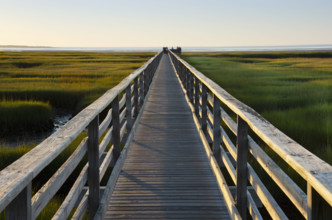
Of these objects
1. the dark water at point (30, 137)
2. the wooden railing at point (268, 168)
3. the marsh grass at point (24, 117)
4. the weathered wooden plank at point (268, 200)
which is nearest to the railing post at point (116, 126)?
the wooden railing at point (268, 168)

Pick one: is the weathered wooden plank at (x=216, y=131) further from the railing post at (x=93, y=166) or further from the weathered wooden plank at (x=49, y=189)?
the weathered wooden plank at (x=49, y=189)

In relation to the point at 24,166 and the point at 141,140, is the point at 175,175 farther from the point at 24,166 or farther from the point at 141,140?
the point at 24,166

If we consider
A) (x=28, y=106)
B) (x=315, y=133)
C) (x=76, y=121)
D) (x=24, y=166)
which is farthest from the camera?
(x=28, y=106)

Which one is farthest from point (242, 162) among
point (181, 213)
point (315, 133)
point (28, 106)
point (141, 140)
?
point (28, 106)

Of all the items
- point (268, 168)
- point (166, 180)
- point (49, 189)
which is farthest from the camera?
point (166, 180)

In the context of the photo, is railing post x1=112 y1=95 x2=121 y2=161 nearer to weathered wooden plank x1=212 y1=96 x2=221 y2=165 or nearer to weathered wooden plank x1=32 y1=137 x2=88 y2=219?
weathered wooden plank x1=212 y1=96 x2=221 y2=165

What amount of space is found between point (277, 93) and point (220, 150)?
9.76 m

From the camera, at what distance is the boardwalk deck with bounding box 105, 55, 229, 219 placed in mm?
3365

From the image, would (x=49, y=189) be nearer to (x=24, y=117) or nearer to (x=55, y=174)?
(x=55, y=174)

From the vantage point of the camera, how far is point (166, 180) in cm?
414

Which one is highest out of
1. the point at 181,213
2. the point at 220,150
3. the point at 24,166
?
the point at 24,166

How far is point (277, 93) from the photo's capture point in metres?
13.7

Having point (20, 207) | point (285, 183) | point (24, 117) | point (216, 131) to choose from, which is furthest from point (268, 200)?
point (24, 117)

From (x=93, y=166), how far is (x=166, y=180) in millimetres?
1296
